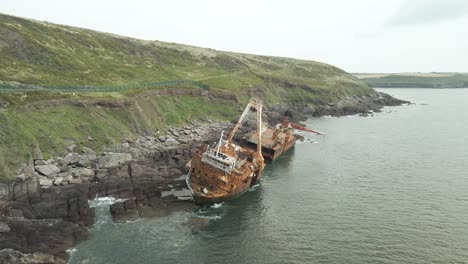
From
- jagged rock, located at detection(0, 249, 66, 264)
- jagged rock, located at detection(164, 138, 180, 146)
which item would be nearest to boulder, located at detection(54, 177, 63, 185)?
jagged rock, located at detection(0, 249, 66, 264)

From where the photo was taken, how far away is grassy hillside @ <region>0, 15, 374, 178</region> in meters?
62.7

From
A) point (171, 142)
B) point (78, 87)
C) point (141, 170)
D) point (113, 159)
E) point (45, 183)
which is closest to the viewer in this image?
point (45, 183)

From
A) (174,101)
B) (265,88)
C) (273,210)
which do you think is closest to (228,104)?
(174,101)

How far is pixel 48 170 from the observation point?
181ft

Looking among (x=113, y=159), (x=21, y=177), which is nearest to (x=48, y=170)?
(x=21, y=177)

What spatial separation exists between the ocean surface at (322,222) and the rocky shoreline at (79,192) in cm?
241

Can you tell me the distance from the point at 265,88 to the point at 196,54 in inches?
2547

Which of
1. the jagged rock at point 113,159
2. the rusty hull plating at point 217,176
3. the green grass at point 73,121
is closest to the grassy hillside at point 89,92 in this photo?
the green grass at point 73,121

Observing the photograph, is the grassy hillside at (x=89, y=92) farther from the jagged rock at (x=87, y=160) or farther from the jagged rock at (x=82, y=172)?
the jagged rock at (x=82, y=172)

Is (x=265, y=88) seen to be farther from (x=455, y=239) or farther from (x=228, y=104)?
(x=455, y=239)

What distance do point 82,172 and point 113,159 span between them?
6776 millimetres

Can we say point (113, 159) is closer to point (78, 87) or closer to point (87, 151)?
point (87, 151)

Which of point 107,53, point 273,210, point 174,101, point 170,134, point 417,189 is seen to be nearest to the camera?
point 273,210

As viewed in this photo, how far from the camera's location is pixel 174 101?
330 ft
